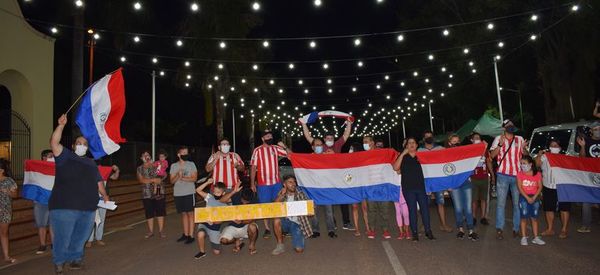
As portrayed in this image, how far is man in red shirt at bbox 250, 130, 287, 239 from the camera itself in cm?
980

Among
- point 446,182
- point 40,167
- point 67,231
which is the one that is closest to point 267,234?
point 446,182

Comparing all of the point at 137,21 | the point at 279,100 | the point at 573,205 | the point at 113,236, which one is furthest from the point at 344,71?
the point at 113,236

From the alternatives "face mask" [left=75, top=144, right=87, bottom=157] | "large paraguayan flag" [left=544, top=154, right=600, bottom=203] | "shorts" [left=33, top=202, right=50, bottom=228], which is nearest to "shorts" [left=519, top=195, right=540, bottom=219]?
"large paraguayan flag" [left=544, top=154, right=600, bottom=203]

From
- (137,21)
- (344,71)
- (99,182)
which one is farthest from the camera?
(344,71)

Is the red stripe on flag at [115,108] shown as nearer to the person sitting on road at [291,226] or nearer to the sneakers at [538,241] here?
the person sitting on road at [291,226]

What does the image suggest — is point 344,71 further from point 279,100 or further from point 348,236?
point 348,236

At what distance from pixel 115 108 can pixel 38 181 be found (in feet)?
8.77

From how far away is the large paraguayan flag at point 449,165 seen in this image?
30.8 ft

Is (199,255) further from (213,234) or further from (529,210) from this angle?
(529,210)

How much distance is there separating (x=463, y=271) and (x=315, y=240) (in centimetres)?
335

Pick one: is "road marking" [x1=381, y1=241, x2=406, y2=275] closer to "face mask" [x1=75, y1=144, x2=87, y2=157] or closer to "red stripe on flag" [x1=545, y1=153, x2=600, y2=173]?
"red stripe on flag" [x1=545, y1=153, x2=600, y2=173]

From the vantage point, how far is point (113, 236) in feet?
35.7

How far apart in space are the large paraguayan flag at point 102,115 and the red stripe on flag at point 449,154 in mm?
5582

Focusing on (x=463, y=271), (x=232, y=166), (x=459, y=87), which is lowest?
(x=463, y=271)
